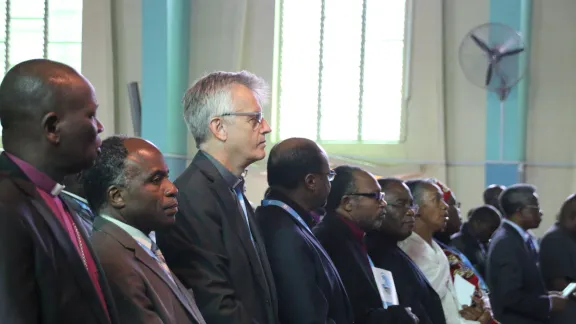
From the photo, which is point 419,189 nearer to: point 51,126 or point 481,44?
point 51,126

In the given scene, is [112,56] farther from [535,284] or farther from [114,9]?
[535,284]

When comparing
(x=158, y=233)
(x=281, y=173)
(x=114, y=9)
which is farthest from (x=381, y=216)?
(x=114, y=9)

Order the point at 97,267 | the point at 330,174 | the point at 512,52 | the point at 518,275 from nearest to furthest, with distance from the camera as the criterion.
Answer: the point at 97,267 < the point at 330,174 < the point at 518,275 < the point at 512,52

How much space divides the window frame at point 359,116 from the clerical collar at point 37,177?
30.2 ft

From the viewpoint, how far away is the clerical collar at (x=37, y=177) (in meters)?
1.64

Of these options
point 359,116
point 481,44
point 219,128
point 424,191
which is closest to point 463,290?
point 424,191

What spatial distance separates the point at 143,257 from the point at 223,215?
0.43 m

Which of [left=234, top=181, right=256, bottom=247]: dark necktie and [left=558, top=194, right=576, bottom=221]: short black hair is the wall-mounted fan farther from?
[left=234, top=181, right=256, bottom=247]: dark necktie

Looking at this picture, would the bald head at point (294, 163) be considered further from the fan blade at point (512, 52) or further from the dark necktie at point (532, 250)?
the fan blade at point (512, 52)

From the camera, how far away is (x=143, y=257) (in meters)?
2.12

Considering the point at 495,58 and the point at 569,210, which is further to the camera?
the point at 495,58

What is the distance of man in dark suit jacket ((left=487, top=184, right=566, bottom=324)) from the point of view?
4660 millimetres

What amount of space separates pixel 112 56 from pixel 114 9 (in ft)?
2.02

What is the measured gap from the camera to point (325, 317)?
8.90 ft
